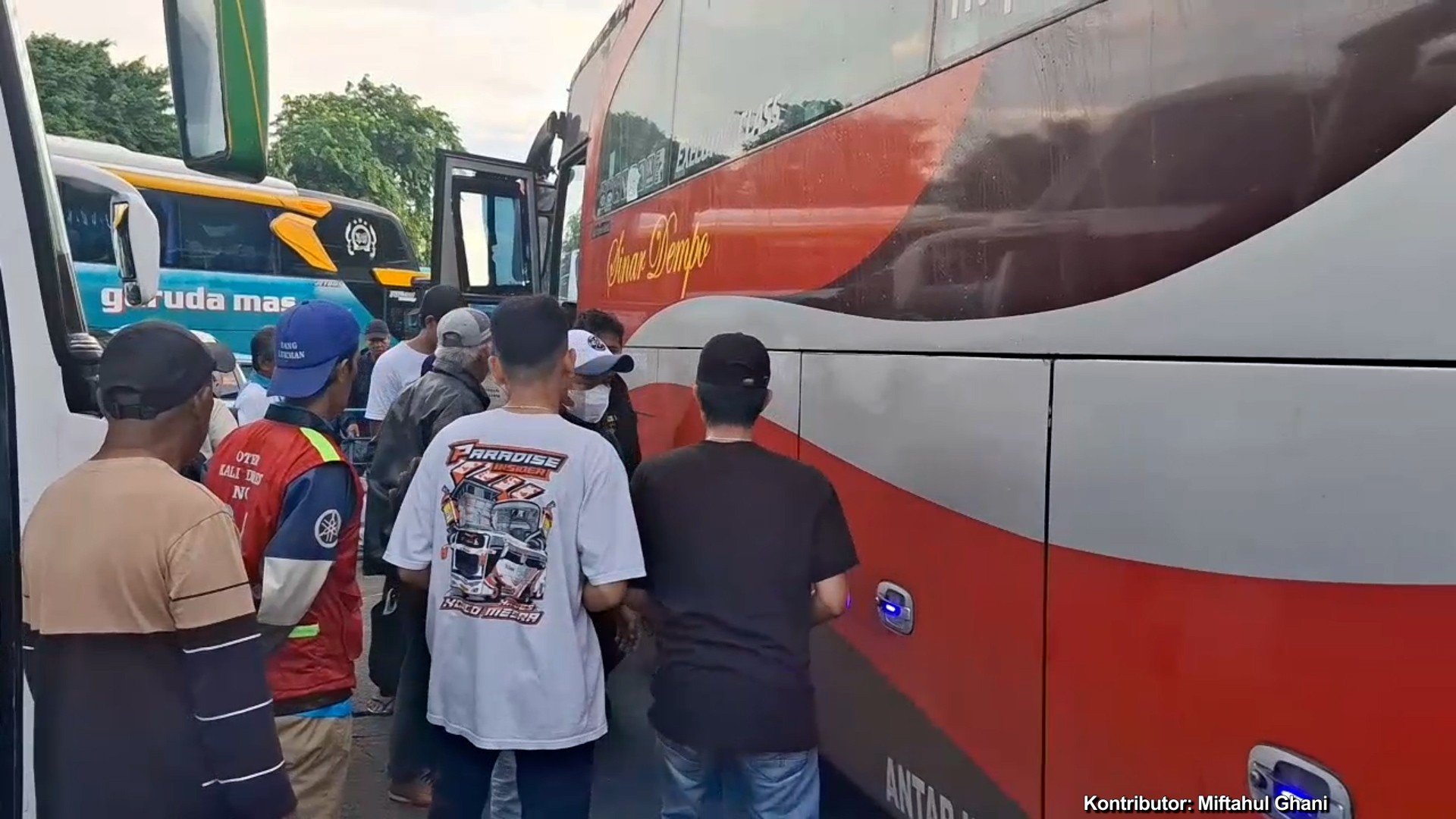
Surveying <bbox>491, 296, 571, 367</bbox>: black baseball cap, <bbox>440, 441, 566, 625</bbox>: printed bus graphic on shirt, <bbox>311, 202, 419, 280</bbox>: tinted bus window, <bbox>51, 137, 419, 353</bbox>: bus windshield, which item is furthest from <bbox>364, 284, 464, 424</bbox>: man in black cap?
<bbox>311, 202, 419, 280</bbox>: tinted bus window

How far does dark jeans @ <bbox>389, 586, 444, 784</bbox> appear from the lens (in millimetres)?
3732

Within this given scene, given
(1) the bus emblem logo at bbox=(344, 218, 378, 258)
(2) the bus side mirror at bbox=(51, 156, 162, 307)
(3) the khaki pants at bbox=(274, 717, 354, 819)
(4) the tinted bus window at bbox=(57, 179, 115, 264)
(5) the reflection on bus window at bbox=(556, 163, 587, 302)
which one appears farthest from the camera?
(1) the bus emblem logo at bbox=(344, 218, 378, 258)

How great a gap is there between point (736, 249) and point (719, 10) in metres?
1.08

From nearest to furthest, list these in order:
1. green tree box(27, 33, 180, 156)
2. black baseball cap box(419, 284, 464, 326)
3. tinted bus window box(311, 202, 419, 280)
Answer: black baseball cap box(419, 284, 464, 326), tinted bus window box(311, 202, 419, 280), green tree box(27, 33, 180, 156)

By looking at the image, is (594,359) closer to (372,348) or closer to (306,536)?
(306,536)

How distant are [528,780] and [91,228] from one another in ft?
49.8

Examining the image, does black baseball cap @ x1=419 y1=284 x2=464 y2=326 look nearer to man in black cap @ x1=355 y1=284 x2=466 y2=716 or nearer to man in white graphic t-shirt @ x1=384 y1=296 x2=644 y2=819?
man in black cap @ x1=355 y1=284 x2=466 y2=716

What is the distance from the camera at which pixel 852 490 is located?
3432mm

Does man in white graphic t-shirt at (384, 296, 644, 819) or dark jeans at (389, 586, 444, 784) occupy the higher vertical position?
man in white graphic t-shirt at (384, 296, 644, 819)

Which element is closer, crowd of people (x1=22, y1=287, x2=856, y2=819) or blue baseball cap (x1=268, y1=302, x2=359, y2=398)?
crowd of people (x1=22, y1=287, x2=856, y2=819)

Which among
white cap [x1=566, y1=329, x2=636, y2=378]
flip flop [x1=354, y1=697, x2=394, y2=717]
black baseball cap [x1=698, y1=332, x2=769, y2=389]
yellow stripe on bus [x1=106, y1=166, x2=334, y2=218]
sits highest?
yellow stripe on bus [x1=106, y1=166, x2=334, y2=218]

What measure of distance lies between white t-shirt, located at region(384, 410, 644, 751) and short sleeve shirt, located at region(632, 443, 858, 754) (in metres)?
0.15

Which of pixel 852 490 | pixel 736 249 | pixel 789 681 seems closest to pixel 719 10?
pixel 736 249

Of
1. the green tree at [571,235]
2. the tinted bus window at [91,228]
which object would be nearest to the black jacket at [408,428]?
the green tree at [571,235]
